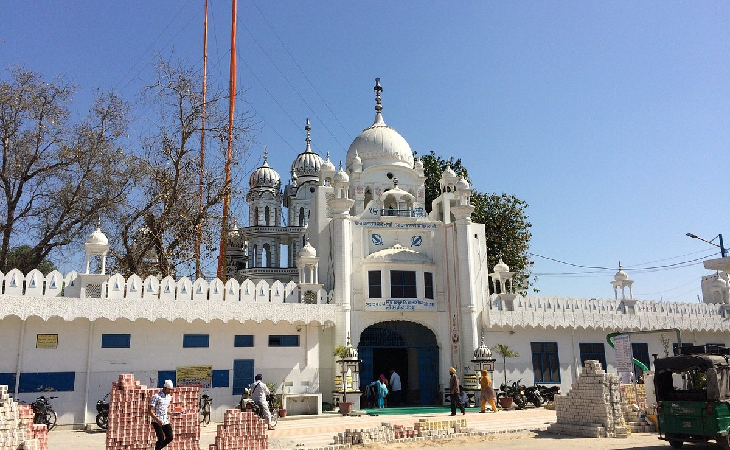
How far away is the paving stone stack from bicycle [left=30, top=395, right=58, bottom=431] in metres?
13.2

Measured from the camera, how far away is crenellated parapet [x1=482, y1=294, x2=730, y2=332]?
957 inches

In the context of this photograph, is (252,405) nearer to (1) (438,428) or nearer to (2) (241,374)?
(2) (241,374)

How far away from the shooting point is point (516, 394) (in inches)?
878

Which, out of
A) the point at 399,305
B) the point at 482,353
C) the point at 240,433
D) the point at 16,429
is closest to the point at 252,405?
the point at 240,433

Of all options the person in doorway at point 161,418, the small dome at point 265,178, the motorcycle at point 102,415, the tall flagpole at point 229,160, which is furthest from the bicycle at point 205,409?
the small dome at point 265,178

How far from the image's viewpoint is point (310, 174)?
45312 mm

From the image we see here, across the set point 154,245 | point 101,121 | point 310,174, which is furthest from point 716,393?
point 310,174

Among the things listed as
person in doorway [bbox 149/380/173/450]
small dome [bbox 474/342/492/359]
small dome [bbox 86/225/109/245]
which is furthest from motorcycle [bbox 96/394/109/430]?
small dome [bbox 474/342/492/359]

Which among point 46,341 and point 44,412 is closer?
point 44,412

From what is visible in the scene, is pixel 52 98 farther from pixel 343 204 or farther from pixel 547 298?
pixel 547 298

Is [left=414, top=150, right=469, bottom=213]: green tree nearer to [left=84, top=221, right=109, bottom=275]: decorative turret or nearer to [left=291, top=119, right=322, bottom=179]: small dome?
[left=291, top=119, right=322, bottom=179]: small dome

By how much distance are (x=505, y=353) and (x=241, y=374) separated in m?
10.0

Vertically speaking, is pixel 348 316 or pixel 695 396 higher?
pixel 348 316

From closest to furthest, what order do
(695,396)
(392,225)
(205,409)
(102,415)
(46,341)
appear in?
(695,396) → (102,415) → (46,341) → (205,409) → (392,225)
